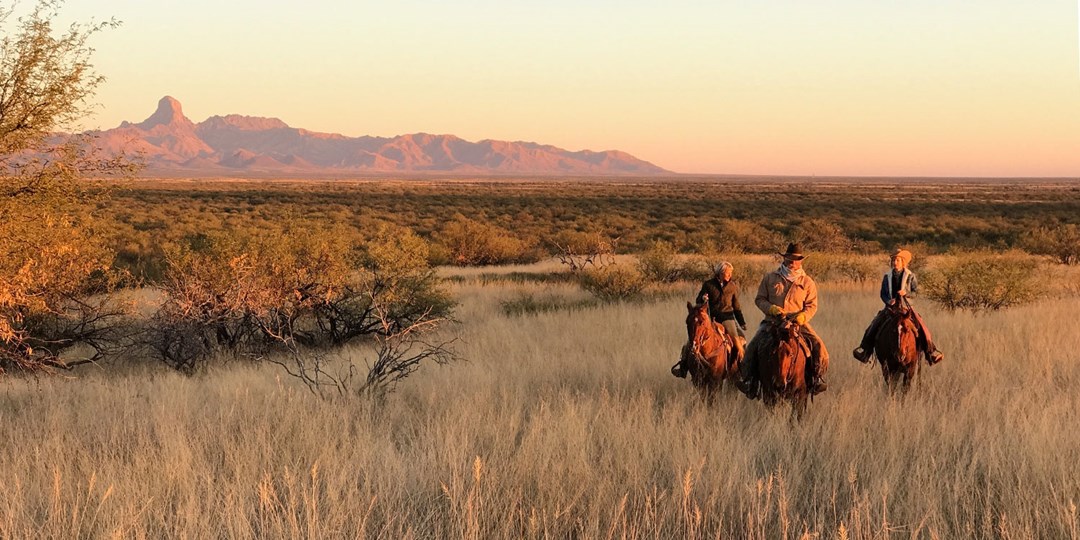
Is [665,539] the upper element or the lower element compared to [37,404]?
upper

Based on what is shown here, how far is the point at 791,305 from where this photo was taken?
677 cm

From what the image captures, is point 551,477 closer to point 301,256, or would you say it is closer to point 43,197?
point 43,197

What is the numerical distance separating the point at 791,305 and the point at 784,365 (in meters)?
0.64

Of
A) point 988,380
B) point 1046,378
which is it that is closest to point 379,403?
point 988,380

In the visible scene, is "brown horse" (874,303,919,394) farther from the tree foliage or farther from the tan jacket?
the tree foliage

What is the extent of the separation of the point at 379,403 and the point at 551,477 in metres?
3.37

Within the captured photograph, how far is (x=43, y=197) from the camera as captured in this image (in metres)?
9.30

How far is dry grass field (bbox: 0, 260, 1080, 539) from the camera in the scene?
4012 mm

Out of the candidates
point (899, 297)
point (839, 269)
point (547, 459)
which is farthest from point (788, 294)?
point (839, 269)

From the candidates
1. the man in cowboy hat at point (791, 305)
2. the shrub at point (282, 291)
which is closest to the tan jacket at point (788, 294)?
the man in cowboy hat at point (791, 305)

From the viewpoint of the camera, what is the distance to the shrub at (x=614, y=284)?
60.0ft

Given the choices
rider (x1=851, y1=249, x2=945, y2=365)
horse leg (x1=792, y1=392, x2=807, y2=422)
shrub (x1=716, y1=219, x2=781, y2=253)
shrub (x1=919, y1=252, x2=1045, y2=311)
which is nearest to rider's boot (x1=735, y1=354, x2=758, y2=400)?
horse leg (x1=792, y1=392, x2=807, y2=422)

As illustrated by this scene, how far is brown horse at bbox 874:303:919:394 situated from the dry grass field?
1.01ft

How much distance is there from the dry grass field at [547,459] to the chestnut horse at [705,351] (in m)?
0.32
